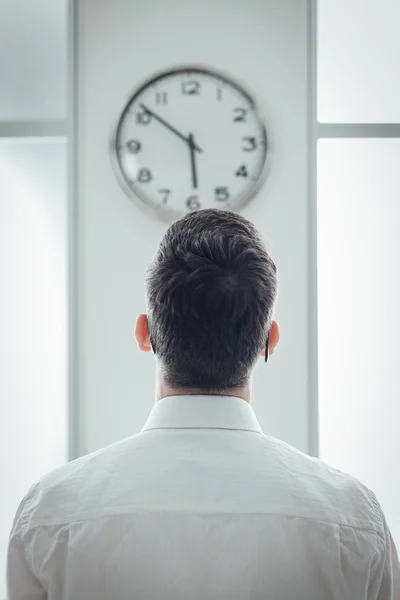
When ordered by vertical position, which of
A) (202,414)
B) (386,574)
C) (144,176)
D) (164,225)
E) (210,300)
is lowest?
(386,574)

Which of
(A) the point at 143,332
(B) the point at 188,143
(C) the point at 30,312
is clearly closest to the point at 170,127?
(B) the point at 188,143

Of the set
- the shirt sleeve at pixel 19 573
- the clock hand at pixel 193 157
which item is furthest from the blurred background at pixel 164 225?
the shirt sleeve at pixel 19 573

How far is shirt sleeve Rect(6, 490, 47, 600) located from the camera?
609mm

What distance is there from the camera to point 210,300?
0.65 meters

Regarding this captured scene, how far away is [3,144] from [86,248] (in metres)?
0.44

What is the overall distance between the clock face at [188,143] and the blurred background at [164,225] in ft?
0.12

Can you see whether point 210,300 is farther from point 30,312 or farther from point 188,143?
point 30,312

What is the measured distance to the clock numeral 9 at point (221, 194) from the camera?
1650 millimetres

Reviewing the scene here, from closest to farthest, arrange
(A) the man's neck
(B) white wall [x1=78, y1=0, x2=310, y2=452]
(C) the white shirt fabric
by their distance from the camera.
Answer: (C) the white shirt fabric, (A) the man's neck, (B) white wall [x1=78, y1=0, x2=310, y2=452]

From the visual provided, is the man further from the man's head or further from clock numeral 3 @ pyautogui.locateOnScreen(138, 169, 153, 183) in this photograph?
clock numeral 3 @ pyautogui.locateOnScreen(138, 169, 153, 183)

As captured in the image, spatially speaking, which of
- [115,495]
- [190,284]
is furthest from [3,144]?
[115,495]

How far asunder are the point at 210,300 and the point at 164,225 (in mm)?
1050

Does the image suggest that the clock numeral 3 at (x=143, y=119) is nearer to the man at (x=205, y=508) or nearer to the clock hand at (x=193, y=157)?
the clock hand at (x=193, y=157)

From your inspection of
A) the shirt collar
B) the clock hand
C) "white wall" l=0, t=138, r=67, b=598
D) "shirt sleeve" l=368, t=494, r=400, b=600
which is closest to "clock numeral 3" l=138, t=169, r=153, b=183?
the clock hand
